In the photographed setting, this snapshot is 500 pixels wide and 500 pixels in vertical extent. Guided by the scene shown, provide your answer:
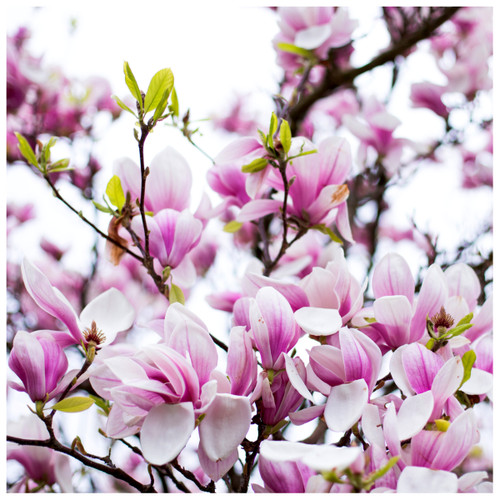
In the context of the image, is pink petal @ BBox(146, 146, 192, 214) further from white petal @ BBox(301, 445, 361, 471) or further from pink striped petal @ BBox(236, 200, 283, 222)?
white petal @ BBox(301, 445, 361, 471)

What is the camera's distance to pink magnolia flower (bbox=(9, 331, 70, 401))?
1.94ft

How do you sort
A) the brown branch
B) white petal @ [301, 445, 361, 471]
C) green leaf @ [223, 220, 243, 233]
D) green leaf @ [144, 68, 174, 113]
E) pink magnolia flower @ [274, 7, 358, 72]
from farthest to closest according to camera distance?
1. the brown branch
2. pink magnolia flower @ [274, 7, 358, 72]
3. green leaf @ [223, 220, 243, 233]
4. green leaf @ [144, 68, 174, 113]
5. white petal @ [301, 445, 361, 471]

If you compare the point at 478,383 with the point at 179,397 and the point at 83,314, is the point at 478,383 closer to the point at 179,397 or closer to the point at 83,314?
the point at 179,397

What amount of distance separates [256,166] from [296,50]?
1.44 ft

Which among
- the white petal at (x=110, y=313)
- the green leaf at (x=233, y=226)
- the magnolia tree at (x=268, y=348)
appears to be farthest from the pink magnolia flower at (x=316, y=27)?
→ the white petal at (x=110, y=313)

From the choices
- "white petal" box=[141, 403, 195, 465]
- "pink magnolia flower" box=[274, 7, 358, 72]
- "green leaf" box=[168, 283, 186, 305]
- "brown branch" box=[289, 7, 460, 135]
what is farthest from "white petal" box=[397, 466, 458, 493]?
"brown branch" box=[289, 7, 460, 135]

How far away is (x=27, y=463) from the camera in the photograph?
2.44 ft

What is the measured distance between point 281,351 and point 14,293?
1.48 m

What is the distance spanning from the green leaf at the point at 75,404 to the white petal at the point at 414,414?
0.33 metres

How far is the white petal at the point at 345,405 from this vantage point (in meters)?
0.53

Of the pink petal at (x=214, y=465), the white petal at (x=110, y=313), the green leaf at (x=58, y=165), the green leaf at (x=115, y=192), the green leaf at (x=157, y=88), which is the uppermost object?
the green leaf at (x=157, y=88)

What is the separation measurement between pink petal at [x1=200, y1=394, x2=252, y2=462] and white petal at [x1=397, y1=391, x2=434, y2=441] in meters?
→ 0.14

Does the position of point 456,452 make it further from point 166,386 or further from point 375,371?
point 166,386

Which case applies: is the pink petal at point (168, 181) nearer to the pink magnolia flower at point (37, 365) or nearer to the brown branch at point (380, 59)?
the pink magnolia flower at point (37, 365)
